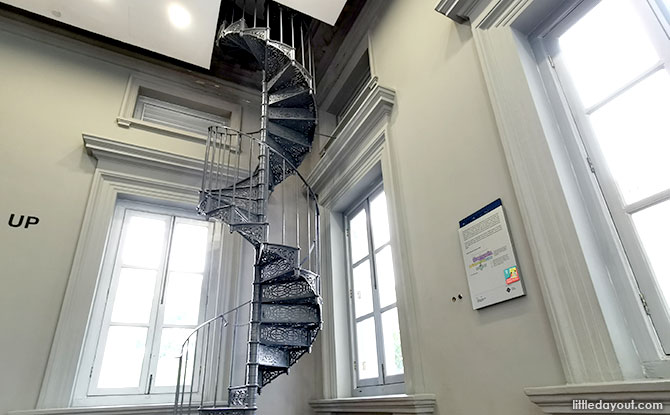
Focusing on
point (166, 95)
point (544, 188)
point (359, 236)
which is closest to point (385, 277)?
point (359, 236)

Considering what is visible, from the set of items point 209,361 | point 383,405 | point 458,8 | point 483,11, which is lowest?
point 383,405

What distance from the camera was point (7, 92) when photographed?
Result: 346cm

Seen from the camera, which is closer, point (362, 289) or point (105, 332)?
point (105, 332)

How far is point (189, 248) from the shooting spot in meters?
3.65

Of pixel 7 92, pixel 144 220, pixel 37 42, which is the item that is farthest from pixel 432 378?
pixel 37 42

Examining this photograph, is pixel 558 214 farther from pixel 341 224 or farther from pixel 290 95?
pixel 290 95

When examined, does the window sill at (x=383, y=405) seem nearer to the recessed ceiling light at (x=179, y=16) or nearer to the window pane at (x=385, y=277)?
the window pane at (x=385, y=277)

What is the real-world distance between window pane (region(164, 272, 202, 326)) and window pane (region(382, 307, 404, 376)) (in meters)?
1.70

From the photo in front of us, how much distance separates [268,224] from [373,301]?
1.03 m

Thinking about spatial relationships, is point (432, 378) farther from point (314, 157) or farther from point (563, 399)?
point (314, 157)

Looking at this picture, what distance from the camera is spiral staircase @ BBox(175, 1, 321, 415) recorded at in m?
2.89

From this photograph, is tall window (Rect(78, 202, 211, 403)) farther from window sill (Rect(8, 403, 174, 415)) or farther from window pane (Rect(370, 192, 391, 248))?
window pane (Rect(370, 192, 391, 248))

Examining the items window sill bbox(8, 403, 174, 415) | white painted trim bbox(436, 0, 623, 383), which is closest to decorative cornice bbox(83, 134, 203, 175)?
window sill bbox(8, 403, 174, 415)

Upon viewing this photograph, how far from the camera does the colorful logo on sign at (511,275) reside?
1.72 metres
